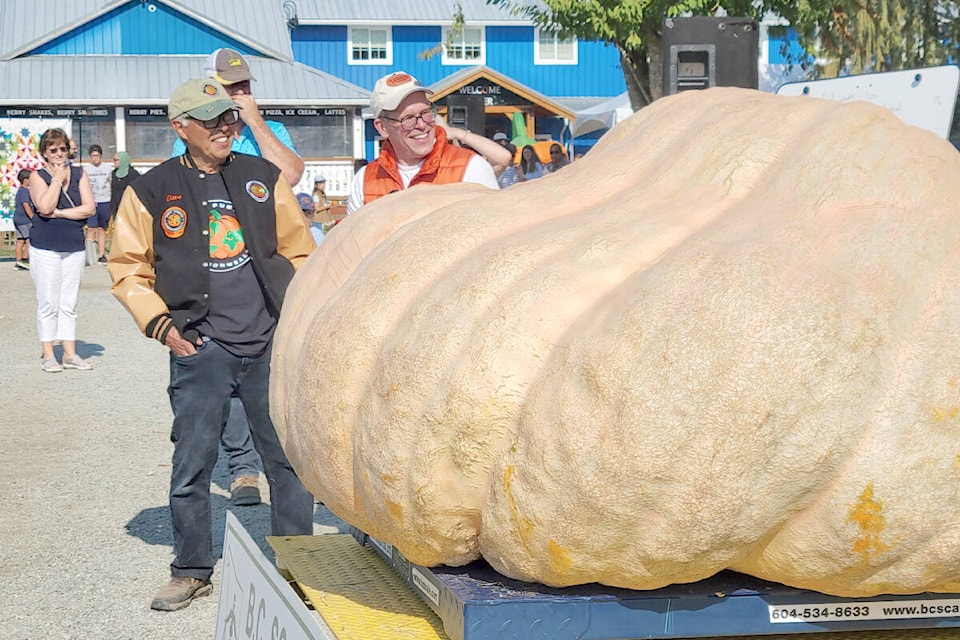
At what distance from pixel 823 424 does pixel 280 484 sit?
2.89m

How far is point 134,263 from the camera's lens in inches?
179

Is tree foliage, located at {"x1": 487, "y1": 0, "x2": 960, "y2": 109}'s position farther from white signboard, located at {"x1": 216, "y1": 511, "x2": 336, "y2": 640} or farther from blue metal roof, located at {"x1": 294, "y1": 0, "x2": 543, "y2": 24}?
blue metal roof, located at {"x1": 294, "y1": 0, "x2": 543, "y2": 24}

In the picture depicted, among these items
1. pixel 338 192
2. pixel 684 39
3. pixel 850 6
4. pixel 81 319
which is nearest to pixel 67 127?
pixel 338 192

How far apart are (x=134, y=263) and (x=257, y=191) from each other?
52 centimetres

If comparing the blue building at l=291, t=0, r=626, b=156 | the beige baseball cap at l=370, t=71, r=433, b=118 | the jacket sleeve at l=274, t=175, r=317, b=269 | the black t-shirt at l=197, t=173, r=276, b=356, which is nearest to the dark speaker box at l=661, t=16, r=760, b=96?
the beige baseball cap at l=370, t=71, r=433, b=118

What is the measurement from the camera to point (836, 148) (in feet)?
7.48

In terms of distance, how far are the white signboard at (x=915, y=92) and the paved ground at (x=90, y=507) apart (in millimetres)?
3331

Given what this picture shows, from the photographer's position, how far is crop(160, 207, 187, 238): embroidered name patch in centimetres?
450

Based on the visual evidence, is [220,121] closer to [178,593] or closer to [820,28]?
[178,593]

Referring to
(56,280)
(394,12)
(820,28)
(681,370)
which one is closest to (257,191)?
(681,370)

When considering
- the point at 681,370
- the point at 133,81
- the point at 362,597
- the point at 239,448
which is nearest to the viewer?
the point at 681,370

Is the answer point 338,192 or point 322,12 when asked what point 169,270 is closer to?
point 338,192

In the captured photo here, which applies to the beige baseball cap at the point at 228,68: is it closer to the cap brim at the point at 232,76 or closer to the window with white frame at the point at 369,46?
the cap brim at the point at 232,76

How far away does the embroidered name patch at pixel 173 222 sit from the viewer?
4.50 metres
